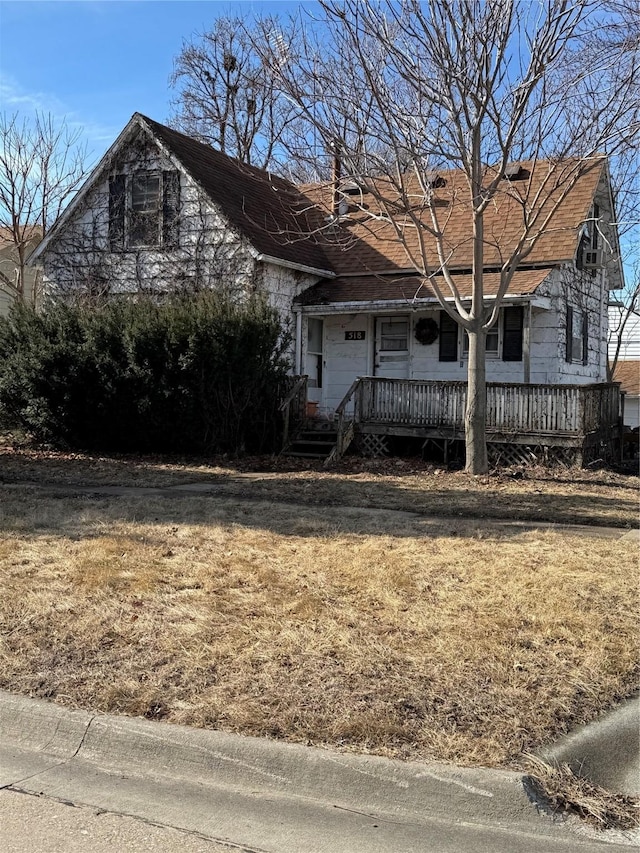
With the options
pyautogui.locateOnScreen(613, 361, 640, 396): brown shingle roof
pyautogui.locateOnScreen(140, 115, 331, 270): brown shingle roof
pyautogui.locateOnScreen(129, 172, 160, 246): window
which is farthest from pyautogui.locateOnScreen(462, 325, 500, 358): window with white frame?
pyautogui.locateOnScreen(613, 361, 640, 396): brown shingle roof

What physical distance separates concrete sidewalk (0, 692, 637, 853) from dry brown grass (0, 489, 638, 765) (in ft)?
0.57

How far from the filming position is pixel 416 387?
51.4 feet

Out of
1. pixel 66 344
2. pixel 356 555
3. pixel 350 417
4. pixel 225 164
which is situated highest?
pixel 225 164

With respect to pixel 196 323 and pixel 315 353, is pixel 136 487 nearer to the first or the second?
pixel 196 323

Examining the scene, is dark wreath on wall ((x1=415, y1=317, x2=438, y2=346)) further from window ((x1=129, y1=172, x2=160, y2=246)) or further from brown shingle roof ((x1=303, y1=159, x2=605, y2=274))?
window ((x1=129, y1=172, x2=160, y2=246))

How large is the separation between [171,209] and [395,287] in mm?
5527

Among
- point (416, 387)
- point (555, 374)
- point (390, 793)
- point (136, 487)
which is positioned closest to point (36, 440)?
point (136, 487)

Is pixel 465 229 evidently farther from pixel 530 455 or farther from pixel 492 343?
pixel 530 455

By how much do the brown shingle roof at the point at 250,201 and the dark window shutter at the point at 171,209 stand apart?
1.84 feet

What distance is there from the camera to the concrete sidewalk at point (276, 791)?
3.26 meters

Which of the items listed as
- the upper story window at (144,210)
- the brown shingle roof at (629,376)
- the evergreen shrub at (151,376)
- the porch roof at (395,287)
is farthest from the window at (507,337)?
the brown shingle roof at (629,376)

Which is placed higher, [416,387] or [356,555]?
[416,387]

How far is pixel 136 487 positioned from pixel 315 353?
8.31 meters

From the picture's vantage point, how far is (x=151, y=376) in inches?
598
